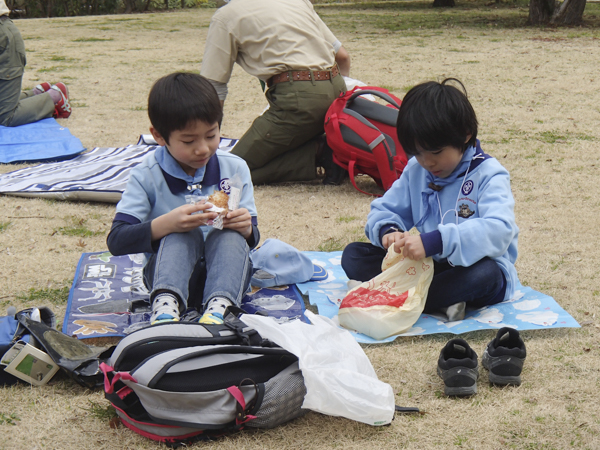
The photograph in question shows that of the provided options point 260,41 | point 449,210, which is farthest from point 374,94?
point 449,210

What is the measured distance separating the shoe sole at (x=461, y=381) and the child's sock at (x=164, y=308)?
102 cm

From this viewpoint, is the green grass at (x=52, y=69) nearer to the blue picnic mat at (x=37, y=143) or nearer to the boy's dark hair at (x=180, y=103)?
the blue picnic mat at (x=37, y=143)

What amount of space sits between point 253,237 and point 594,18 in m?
14.6

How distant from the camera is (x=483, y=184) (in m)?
2.87

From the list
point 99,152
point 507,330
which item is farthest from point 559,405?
point 99,152

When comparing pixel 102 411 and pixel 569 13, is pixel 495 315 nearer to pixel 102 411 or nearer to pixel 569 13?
pixel 102 411

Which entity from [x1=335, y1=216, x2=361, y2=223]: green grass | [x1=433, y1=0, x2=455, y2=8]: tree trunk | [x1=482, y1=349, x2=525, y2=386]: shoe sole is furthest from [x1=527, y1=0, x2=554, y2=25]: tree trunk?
[x1=482, y1=349, x2=525, y2=386]: shoe sole

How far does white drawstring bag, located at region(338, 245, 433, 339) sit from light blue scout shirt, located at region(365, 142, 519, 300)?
127mm

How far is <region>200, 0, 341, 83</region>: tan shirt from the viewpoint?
499 cm

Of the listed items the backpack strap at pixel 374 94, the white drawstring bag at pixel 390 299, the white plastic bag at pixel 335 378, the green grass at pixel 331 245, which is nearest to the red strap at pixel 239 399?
the white plastic bag at pixel 335 378

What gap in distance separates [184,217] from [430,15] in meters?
16.7

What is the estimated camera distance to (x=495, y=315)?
2879 mm

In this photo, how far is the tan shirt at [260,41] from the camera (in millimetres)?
4992

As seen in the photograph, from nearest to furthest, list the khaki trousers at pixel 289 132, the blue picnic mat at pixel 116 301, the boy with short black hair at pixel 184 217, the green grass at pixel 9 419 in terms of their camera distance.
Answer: the green grass at pixel 9 419
the boy with short black hair at pixel 184 217
the blue picnic mat at pixel 116 301
the khaki trousers at pixel 289 132
